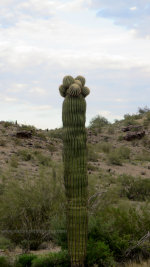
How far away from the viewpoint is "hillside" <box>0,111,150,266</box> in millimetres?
11195

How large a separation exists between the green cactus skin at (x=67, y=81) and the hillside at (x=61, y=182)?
320 cm

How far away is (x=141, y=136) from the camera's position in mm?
42844

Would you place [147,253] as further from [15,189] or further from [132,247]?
[15,189]

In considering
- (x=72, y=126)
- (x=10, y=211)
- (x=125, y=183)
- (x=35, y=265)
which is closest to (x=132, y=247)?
(x=35, y=265)

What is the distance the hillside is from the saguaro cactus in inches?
50.3

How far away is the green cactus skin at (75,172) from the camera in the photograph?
890 centimetres

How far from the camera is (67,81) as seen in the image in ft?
31.0

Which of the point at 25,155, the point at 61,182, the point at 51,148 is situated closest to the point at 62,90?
the point at 61,182

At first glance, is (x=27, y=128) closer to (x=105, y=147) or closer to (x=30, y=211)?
(x=105, y=147)

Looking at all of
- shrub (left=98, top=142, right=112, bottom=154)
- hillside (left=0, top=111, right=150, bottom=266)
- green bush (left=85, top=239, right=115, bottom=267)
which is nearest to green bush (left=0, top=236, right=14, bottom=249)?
hillside (left=0, top=111, right=150, bottom=266)

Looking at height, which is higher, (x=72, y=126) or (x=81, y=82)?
(x=81, y=82)

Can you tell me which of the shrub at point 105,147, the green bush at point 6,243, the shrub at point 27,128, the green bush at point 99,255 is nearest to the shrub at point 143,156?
the shrub at point 105,147

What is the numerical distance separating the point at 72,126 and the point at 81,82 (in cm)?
125

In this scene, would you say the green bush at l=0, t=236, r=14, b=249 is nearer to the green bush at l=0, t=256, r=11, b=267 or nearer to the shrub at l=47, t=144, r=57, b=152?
the green bush at l=0, t=256, r=11, b=267
